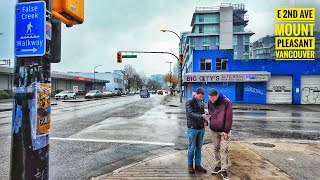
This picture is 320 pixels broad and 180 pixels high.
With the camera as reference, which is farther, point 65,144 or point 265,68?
point 265,68

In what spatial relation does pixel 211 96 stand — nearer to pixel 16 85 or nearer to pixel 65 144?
pixel 16 85

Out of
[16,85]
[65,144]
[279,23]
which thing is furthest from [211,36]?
[16,85]

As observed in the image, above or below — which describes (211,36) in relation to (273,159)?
above

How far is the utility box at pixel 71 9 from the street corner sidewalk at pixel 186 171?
3.38m

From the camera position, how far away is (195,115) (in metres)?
6.10

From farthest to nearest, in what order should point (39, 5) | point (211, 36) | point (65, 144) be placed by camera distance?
point (211, 36), point (65, 144), point (39, 5)

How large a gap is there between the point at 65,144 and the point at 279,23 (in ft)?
113

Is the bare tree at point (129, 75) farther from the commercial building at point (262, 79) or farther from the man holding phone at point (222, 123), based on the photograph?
the man holding phone at point (222, 123)

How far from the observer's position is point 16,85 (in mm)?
3137

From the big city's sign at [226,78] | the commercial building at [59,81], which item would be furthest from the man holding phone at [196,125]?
the big city's sign at [226,78]

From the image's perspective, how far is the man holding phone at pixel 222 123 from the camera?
19.6 feet

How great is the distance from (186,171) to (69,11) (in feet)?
13.8

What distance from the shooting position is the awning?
1399 inches

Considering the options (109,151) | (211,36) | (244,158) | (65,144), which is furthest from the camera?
(211,36)
